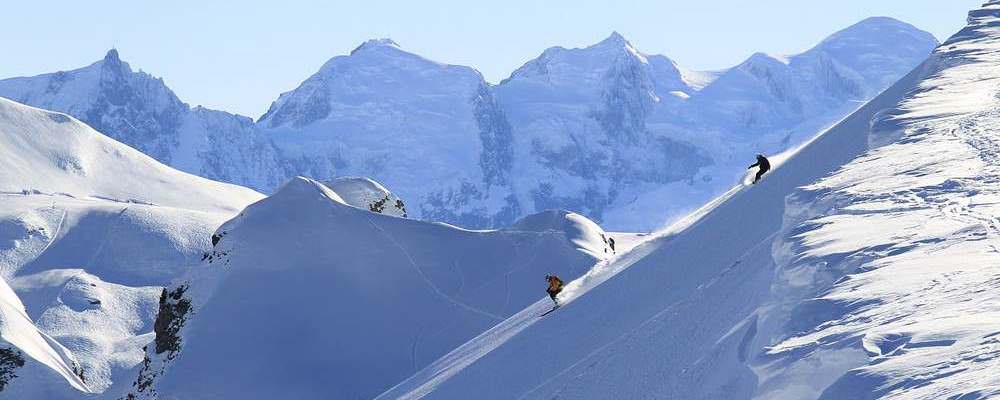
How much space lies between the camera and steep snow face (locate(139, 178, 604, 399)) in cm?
5338

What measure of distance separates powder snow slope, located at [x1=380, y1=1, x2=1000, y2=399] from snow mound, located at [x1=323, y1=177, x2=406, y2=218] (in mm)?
30524

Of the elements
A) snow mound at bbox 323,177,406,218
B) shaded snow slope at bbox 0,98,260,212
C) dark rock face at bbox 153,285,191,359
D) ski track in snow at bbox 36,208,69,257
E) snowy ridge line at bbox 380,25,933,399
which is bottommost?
snowy ridge line at bbox 380,25,933,399

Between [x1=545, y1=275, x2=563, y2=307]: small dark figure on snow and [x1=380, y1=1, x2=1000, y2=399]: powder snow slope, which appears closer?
[x1=380, y1=1, x2=1000, y2=399]: powder snow slope

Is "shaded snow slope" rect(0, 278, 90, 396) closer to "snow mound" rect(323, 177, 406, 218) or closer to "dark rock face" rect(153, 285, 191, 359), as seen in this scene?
"dark rock face" rect(153, 285, 191, 359)

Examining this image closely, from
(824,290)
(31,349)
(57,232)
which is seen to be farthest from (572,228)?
(57,232)

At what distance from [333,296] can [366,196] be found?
16202 millimetres

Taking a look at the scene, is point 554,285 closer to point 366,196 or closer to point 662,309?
point 662,309

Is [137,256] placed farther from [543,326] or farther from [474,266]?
[543,326]

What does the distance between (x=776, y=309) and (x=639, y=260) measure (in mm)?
19330

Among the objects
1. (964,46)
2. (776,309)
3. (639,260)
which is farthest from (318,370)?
(776,309)

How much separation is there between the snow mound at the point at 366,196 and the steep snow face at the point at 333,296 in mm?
7656

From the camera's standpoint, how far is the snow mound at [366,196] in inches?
2859

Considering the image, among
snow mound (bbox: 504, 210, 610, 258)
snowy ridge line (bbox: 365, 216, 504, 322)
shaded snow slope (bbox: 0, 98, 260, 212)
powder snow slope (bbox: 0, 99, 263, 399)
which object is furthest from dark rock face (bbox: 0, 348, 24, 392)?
shaded snow slope (bbox: 0, 98, 260, 212)

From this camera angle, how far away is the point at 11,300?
83.2 metres
